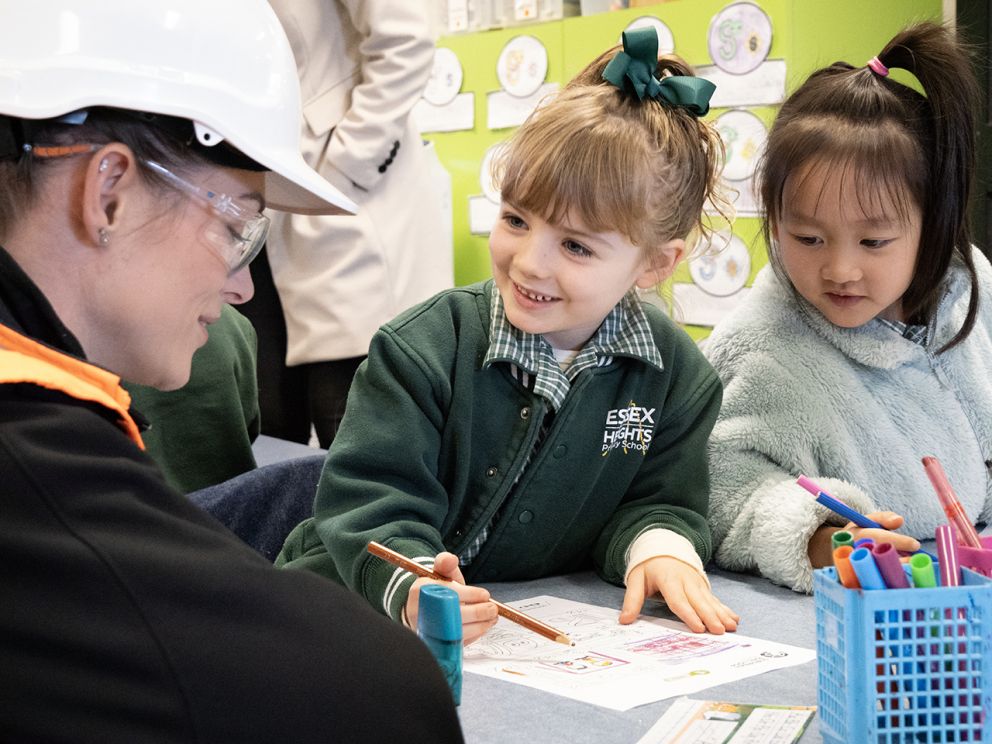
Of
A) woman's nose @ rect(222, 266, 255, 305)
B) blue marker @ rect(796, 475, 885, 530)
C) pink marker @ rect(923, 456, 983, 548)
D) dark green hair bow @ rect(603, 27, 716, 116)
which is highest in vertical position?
dark green hair bow @ rect(603, 27, 716, 116)

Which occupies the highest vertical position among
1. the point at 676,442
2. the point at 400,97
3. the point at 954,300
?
the point at 400,97

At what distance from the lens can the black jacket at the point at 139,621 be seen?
63 cm

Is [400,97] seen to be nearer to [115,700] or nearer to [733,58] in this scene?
[733,58]

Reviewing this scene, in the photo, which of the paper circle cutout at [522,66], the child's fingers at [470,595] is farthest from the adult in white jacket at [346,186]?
the paper circle cutout at [522,66]

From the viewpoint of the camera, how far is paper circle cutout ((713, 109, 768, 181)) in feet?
10.0

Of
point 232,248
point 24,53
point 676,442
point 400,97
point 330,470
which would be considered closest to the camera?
point 24,53

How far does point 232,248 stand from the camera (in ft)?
3.06

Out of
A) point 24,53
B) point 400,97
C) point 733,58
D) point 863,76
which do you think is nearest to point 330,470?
point 24,53

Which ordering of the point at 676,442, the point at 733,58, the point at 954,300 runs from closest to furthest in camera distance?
the point at 676,442 < the point at 954,300 < the point at 733,58

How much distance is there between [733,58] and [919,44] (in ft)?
5.30

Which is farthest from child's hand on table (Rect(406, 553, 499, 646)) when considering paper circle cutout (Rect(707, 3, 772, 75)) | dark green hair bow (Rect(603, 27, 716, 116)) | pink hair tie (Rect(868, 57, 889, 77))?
paper circle cutout (Rect(707, 3, 772, 75))

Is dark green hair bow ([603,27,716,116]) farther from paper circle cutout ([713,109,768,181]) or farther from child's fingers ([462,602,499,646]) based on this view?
paper circle cutout ([713,109,768,181])

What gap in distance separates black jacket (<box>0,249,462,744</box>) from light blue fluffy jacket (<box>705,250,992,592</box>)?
776 mm

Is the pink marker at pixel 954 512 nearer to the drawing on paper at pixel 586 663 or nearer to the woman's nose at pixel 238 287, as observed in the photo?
the drawing on paper at pixel 586 663
